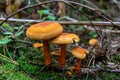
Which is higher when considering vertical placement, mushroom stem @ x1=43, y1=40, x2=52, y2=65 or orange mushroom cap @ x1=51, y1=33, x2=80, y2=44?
orange mushroom cap @ x1=51, y1=33, x2=80, y2=44

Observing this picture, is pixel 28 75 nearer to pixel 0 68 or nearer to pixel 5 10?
pixel 0 68

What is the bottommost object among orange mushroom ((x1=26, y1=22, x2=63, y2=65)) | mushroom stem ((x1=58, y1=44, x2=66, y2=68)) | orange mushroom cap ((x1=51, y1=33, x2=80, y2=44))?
mushroom stem ((x1=58, y1=44, x2=66, y2=68))

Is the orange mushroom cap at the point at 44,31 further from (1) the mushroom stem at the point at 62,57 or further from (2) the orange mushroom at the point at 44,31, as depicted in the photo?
(1) the mushroom stem at the point at 62,57

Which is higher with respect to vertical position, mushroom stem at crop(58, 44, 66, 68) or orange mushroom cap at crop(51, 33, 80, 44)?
orange mushroom cap at crop(51, 33, 80, 44)

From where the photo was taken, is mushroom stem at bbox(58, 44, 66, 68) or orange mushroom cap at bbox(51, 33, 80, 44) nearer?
orange mushroom cap at bbox(51, 33, 80, 44)

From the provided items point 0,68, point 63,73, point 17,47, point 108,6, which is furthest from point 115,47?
point 108,6

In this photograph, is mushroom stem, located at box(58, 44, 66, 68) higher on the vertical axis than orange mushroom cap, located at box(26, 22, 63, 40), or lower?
lower

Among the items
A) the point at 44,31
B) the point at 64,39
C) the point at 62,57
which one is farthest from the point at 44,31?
the point at 62,57

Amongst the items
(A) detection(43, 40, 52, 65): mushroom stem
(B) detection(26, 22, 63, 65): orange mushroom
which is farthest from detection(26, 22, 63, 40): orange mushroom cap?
(A) detection(43, 40, 52, 65): mushroom stem

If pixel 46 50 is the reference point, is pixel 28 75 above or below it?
below

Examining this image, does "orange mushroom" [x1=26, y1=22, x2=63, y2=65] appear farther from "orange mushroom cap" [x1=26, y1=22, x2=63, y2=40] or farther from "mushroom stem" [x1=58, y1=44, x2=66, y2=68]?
"mushroom stem" [x1=58, y1=44, x2=66, y2=68]

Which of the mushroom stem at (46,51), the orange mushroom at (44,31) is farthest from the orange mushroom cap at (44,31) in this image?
the mushroom stem at (46,51)
